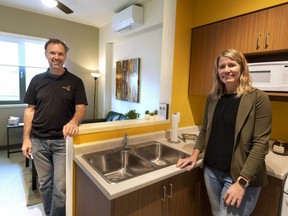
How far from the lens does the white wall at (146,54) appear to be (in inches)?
75.2

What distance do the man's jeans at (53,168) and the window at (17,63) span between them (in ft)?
9.98

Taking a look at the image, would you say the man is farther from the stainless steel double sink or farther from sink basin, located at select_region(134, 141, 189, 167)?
sink basin, located at select_region(134, 141, 189, 167)

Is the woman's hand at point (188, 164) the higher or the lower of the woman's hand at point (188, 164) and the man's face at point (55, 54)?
the lower

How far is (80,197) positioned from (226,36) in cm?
177

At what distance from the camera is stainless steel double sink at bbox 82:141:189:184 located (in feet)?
4.61

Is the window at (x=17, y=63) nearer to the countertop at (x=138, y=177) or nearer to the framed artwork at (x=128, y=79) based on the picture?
the framed artwork at (x=128, y=79)

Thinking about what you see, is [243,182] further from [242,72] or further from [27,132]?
[27,132]

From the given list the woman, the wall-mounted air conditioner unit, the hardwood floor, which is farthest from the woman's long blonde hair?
the wall-mounted air conditioner unit

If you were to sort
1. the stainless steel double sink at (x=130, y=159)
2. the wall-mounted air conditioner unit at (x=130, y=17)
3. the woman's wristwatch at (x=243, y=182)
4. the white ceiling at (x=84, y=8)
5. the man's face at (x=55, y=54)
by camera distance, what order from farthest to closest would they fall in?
1. the white ceiling at (x=84, y=8)
2. the wall-mounted air conditioner unit at (x=130, y=17)
3. the man's face at (x=55, y=54)
4. the stainless steel double sink at (x=130, y=159)
5. the woman's wristwatch at (x=243, y=182)

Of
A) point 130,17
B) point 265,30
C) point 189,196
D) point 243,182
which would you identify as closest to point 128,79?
point 130,17

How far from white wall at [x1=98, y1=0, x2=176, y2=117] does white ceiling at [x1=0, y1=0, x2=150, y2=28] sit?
0.35 metres

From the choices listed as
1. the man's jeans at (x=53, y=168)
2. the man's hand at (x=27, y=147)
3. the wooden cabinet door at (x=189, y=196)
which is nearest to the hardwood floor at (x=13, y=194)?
the man's jeans at (x=53, y=168)

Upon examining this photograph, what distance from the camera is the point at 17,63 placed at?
3.98 m

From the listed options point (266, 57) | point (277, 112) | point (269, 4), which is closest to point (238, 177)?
point (277, 112)
